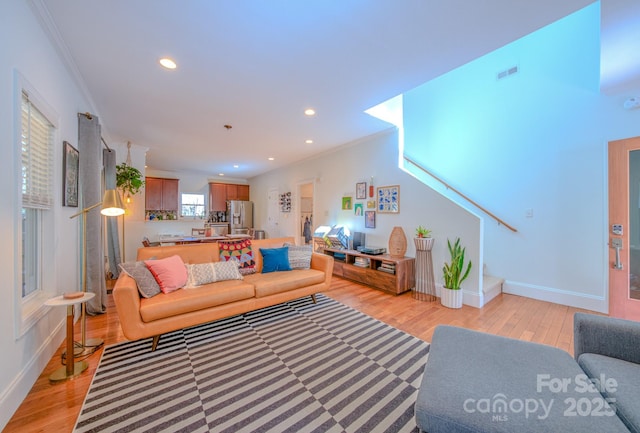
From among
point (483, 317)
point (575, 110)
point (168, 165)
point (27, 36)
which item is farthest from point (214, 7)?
point (168, 165)

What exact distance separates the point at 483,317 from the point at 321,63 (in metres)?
3.24

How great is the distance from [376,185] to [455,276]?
6.46ft

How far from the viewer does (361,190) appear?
4.66 m

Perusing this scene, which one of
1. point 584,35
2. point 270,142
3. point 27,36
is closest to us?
point 27,36

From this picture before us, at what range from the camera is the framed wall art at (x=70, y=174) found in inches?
89.7

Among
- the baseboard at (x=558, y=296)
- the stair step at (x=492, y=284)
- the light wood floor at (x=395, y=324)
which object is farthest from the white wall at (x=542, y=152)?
the light wood floor at (x=395, y=324)

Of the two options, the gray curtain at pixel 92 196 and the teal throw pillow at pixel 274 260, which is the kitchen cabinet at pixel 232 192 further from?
the teal throw pillow at pixel 274 260

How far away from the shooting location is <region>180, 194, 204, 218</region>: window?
8.04m

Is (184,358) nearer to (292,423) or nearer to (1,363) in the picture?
(1,363)

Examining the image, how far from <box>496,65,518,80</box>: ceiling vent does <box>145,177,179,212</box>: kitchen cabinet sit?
816cm

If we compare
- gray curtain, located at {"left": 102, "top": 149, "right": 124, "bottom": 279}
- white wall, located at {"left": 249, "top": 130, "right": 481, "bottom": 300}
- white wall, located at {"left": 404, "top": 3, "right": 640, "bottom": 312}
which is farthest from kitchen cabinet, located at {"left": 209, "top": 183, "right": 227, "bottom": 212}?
white wall, located at {"left": 404, "top": 3, "right": 640, "bottom": 312}

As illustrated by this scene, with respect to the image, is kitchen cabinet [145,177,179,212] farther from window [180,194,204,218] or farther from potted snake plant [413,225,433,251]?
potted snake plant [413,225,433,251]

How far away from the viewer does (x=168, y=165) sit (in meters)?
6.86

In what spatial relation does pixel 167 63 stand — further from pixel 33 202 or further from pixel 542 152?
pixel 542 152
